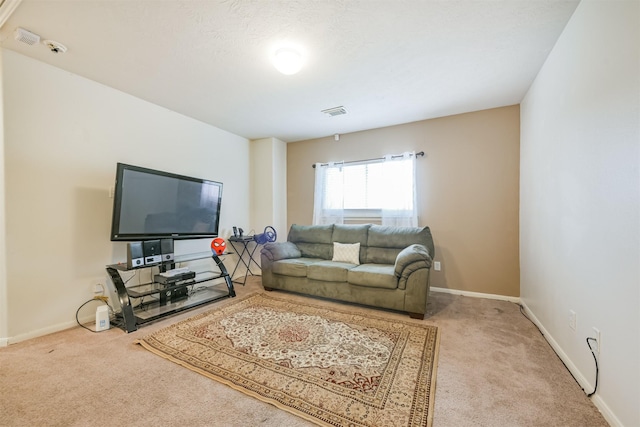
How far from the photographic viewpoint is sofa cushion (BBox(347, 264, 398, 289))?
269 cm

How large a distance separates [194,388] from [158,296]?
6.51 ft

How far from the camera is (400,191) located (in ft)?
12.1

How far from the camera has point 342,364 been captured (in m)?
1.79

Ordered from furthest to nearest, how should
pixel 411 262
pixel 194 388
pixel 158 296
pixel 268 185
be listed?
pixel 268 185, pixel 158 296, pixel 411 262, pixel 194 388

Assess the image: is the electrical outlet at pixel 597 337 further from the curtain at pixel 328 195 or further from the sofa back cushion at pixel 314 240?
the curtain at pixel 328 195

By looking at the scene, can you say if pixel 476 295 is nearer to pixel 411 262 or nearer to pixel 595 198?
pixel 411 262

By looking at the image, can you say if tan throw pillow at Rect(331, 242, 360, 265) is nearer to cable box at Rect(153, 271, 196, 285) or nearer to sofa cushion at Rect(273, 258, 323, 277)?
sofa cushion at Rect(273, 258, 323, 277)

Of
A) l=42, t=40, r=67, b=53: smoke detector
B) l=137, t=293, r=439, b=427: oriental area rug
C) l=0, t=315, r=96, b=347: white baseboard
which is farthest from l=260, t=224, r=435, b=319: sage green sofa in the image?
l=42, t=40, r=67, b=53: smoke detector

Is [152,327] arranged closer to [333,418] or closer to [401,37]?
[333,418]

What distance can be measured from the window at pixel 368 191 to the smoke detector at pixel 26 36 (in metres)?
3.28

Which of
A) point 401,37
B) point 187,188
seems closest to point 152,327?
point 187,188

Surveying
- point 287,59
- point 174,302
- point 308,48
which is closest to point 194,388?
point 174,302

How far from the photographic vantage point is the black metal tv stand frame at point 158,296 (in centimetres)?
241

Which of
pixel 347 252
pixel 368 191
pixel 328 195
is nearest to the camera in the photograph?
pixel 347 252
